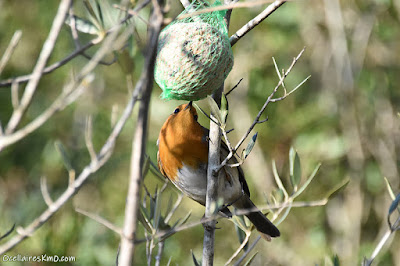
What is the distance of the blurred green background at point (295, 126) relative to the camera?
17.0 feet

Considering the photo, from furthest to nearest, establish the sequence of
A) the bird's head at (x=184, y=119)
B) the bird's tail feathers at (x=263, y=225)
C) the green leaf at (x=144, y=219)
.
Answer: the bird's tail feathers at (x=263, y=225)
the bird's head at (x=184, y=119)
the green leaf at (x=144, y=219)

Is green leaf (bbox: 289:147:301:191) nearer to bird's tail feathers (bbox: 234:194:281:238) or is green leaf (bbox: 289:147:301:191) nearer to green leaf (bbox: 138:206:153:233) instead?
green leaf (bbox: 138:206:153:233)

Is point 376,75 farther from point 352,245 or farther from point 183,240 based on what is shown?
point 183,240

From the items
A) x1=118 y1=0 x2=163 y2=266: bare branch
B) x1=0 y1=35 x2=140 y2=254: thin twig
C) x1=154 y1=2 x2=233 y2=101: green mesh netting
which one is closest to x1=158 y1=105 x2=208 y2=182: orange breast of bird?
x1=154 y1=2 x2=233 y2=101: green mesh netting

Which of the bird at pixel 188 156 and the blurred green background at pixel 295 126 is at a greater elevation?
the bird at pixel 188 156

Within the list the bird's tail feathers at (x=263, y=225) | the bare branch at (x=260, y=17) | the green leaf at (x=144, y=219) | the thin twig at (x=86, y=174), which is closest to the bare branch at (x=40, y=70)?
the thin twig at (x=86, y=174)

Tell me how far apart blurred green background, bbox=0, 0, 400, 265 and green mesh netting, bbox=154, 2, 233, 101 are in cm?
280

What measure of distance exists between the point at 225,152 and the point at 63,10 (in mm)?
2308

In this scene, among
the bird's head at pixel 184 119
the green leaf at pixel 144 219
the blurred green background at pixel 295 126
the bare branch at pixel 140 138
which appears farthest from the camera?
the blurred green background at pixel 295 126

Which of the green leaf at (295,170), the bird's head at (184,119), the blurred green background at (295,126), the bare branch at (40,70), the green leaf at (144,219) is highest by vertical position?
the bare branch at (40,70)

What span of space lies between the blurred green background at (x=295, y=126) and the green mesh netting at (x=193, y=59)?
2803 millimetres

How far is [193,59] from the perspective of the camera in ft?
7.10

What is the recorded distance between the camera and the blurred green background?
5.18m

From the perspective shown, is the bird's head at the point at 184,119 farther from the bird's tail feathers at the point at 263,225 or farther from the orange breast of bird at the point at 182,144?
the bird's tail feathers at the point at 263,225
